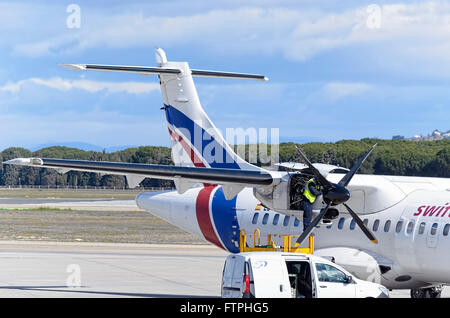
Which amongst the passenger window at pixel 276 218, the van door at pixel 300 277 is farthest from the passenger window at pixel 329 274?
the passenger window at pixel 276 218

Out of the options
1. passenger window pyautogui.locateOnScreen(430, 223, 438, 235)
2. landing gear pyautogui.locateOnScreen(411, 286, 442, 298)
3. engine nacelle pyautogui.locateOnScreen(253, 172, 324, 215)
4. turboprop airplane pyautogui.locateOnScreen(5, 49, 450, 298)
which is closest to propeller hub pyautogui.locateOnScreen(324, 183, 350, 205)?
turboprop airplane pyautogui.locateOnScreen(5, 49, 450, 298)

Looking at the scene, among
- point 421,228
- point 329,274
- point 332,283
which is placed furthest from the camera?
point 421,228

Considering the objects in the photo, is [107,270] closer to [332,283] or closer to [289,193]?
[289,193]

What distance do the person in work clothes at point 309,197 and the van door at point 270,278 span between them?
4.07m

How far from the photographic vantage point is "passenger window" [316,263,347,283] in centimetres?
1527

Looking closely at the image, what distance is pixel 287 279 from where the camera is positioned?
1466 centimetres

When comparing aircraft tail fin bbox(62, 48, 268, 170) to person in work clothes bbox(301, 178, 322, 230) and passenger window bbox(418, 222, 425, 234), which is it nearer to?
person in work clothes bbox(301, 178, 322, 230)

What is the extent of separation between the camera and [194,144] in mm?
23688

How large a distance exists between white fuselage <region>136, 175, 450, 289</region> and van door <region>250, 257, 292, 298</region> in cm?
482

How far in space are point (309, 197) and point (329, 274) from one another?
3.71 metres

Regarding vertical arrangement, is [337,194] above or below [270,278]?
above

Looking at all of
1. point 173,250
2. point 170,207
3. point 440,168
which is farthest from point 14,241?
point 440,168

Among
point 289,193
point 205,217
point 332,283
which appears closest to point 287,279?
point 332,283
